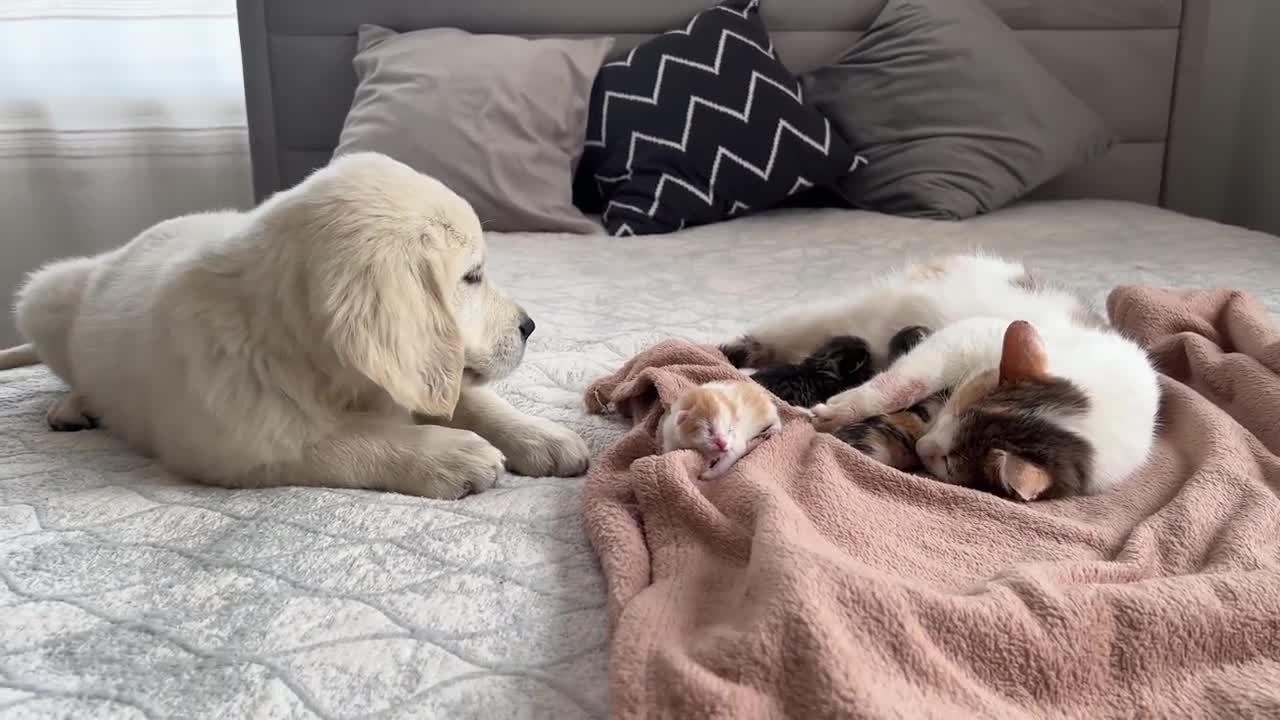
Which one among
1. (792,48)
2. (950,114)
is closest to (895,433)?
(950,114)

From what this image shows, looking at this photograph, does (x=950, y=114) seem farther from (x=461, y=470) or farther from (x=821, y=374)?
(x=461, y=470)

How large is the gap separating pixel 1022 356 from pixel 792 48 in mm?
2138

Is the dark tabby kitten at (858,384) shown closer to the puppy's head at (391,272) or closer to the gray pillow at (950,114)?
the puppy's head at (391,272)

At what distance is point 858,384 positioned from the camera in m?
1.38

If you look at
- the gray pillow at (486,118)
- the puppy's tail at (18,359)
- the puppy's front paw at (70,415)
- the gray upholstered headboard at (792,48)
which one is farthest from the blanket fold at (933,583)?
the gray upholstered headboard at (792,48)

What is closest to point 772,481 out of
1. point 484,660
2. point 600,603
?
point 600,603

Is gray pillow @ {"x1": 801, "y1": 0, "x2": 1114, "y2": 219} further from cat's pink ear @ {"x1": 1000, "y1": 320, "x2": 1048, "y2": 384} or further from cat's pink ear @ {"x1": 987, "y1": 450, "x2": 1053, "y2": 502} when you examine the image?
cat's pink ear @ {"x1": 987, "y1": 450, "x2": 1053, "y2": 502}

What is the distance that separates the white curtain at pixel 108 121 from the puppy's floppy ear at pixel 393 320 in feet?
6.54

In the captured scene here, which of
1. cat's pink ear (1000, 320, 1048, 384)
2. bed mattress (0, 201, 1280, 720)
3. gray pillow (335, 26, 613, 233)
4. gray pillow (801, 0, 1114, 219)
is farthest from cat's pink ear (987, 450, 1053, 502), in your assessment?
gray pillow (801, 0, 1114, 219)

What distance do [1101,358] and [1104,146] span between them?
2.04 meters

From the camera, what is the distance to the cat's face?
3.47 ft

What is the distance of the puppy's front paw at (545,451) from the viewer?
46.9 inches

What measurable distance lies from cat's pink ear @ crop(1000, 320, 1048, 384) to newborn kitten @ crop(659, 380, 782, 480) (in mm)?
269

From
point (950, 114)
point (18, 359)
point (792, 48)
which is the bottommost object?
point (18, 359)
